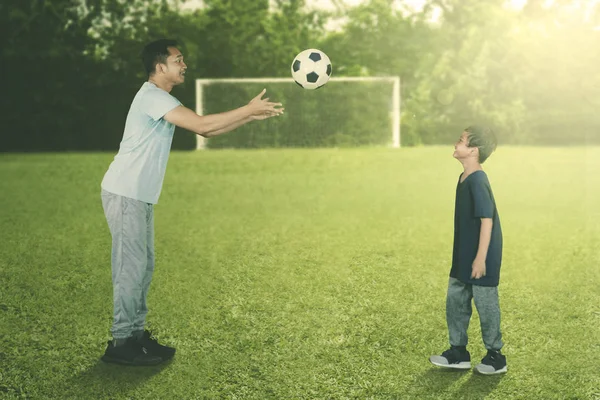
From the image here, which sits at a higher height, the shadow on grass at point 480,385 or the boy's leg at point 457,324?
the boy's leg at point 457,324

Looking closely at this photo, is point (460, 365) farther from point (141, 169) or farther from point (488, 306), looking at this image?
point (141, 169)

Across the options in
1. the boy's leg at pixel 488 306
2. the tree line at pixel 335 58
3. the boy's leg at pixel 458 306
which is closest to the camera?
the boy's leg at pixel 488 306

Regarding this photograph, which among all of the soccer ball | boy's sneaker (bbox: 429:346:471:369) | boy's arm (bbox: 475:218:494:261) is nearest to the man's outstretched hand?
→ boy's arm (bbox: 475:218:494:261)

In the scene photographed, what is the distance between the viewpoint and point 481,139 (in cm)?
426

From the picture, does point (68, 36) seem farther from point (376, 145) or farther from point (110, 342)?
point (110, 342)

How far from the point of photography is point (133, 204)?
180 inches

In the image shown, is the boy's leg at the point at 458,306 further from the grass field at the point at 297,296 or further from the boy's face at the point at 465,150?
the boy's face at the point at 465,150

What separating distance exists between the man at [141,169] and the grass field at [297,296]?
317 millimetres

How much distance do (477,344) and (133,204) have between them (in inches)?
93.5

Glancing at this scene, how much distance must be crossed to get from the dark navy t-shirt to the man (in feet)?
3.86

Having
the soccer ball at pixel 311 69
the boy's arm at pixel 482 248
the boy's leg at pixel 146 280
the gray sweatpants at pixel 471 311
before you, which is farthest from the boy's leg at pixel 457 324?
the soccer ball at pixel 311 69

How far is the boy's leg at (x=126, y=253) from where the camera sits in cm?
458

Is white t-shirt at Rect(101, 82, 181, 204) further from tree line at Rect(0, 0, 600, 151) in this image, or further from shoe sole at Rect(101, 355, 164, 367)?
tree line at Rect(0, 0, 600, 151)

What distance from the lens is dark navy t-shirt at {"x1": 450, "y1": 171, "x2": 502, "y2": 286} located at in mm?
4199
